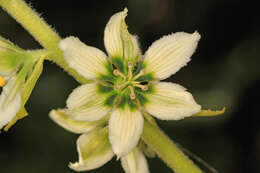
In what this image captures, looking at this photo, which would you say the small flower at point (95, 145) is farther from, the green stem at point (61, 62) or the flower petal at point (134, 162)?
the green stem at point (61, 62)

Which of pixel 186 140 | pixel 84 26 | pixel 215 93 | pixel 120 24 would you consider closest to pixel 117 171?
pixel 186 140

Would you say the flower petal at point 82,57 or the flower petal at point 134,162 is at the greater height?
the flower petal at point 82,57

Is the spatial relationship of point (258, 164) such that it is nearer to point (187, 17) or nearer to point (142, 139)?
point (187, 17)

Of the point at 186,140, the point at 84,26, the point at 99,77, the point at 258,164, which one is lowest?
the point at 258,164

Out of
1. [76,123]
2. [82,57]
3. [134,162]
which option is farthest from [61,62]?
[134,162]

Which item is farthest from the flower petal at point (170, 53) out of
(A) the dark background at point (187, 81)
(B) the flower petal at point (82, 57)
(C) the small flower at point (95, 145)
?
(A) the dark background at point (187, 81)

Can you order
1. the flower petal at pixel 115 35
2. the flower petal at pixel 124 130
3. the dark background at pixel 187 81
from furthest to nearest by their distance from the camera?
1. the dark background at pixel 187 81
2. the flower petal at pixel 115 35
3. the flower petal at pixel 124 130
